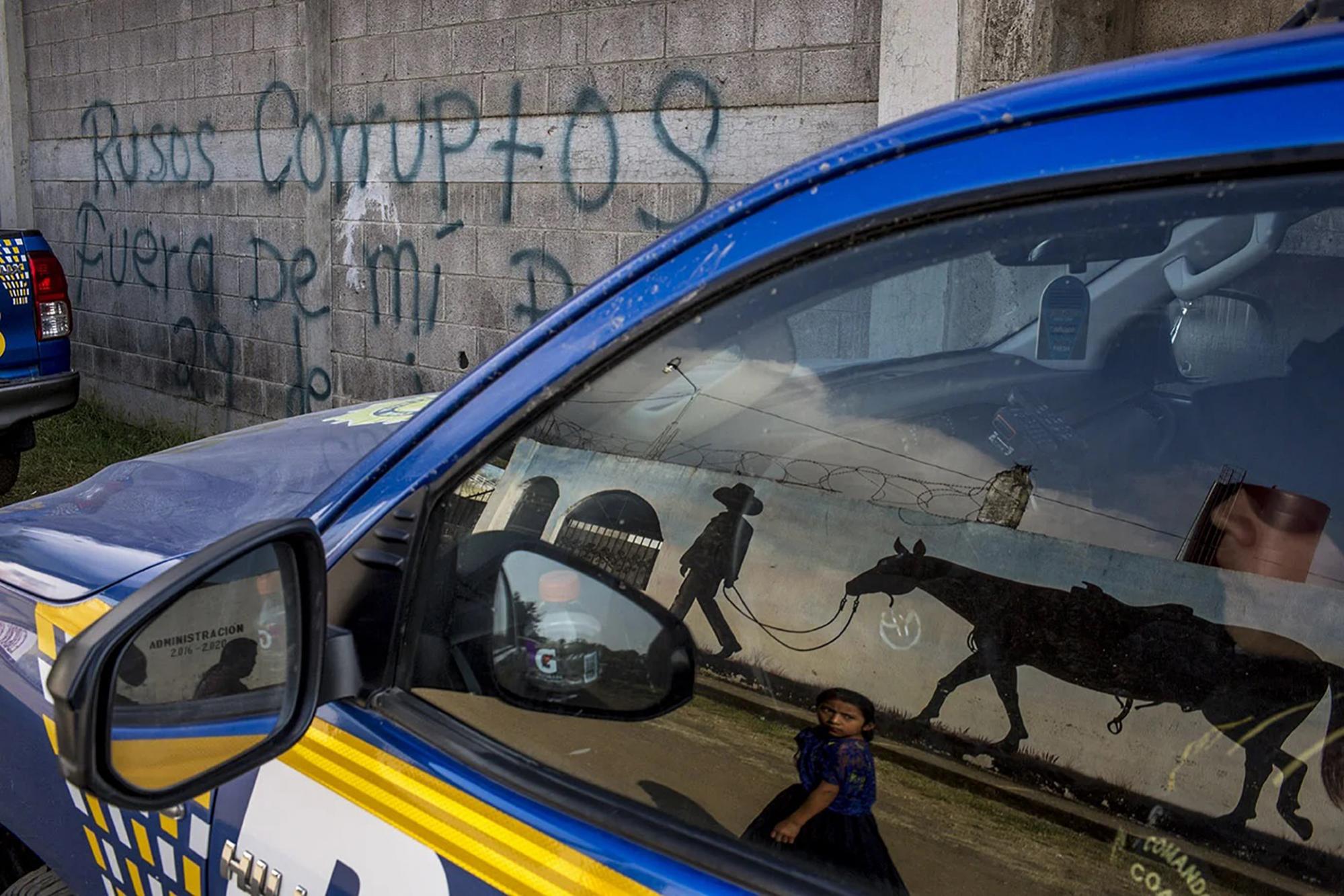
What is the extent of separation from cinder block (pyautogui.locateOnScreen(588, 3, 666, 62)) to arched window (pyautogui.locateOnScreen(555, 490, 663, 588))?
13.4ft

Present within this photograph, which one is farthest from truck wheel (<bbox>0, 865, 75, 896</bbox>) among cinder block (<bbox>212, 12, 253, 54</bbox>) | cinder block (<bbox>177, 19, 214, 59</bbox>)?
cinder block (<bbox>177, 19, 214, 59</bbox>)

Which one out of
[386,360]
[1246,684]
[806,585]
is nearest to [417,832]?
[806,585]

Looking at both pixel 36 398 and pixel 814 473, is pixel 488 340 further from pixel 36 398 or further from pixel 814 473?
pixel 814 473

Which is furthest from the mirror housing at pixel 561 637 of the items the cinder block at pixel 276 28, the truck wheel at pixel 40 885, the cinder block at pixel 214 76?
the cinder block at pixel 214 76

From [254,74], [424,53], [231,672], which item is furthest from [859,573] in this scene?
[254,74]

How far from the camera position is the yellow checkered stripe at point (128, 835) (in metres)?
1.33

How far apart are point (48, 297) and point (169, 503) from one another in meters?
4.91

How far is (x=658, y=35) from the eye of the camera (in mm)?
4922

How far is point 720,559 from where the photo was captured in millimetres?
1100

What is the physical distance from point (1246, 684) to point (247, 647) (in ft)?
2.77

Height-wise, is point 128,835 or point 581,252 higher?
point 581,252

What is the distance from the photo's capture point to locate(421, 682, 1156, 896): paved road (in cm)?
90

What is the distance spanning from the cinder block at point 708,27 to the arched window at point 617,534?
12.5ft

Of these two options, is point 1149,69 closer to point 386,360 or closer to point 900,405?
point 900,405
